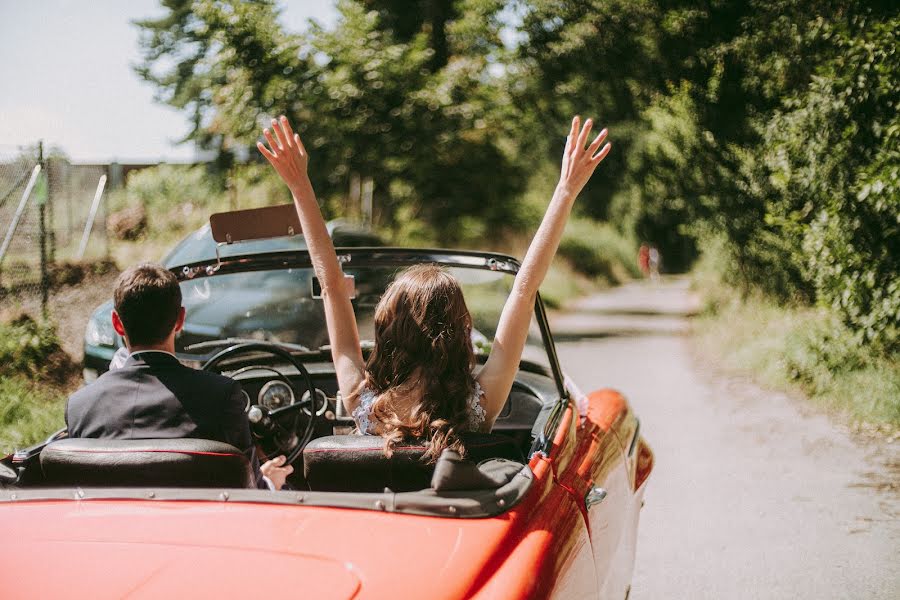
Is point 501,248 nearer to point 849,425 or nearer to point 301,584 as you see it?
point 849,425

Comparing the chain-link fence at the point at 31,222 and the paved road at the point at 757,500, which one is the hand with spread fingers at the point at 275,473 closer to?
the paved road at the point at 757,500

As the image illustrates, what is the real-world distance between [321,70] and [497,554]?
12227 millimetres

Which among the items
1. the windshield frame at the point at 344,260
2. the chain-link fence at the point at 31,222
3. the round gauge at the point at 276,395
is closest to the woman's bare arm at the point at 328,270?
the windshield frame at the point at 344,260

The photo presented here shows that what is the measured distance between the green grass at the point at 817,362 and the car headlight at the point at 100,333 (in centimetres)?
646

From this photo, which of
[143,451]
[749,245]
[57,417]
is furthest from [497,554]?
[749,245]

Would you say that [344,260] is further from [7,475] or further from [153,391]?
[7,475]

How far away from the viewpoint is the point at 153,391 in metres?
2.23

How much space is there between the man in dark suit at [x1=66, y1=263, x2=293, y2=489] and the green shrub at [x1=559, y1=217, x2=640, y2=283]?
90.9 feet

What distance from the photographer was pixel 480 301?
12.0 meters

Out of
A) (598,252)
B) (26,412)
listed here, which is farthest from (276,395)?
(598,252)

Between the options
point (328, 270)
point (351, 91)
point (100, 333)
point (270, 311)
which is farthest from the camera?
point (351, 91)

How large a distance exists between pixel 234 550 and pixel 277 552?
0.31 ft

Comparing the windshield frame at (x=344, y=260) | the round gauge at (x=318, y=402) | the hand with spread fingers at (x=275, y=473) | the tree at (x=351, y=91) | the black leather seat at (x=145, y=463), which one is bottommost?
the hand with spread fingers at (x=275, y=473)

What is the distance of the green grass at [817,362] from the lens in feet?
22.8
